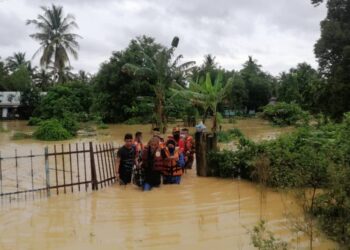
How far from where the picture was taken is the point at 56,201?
9.14 m

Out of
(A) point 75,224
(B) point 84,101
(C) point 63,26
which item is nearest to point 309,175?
(A) point 75,224

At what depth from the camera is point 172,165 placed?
10586 millimetres

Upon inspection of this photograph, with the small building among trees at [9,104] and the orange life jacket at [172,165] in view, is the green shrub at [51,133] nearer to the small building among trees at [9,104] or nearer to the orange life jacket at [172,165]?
the orange life jacket at [172,165]

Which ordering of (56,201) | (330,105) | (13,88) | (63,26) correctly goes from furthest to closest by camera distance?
(13,88)
(63,26)
(330,105)
(56,201)

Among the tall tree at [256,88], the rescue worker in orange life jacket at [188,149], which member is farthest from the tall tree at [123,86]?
the rescue worker in orange life jacket at [188,149]

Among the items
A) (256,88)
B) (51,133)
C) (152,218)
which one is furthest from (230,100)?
(152,218)

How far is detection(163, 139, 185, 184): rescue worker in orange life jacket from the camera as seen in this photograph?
1044 centimetres

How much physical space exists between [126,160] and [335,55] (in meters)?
15.9

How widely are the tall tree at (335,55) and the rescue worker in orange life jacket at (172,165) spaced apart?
12787mm

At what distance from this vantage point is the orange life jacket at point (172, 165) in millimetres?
10422

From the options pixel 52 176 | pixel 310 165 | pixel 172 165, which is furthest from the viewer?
pixel 52 176

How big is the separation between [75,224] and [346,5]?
19.9m

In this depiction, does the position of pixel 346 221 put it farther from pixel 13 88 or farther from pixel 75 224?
pixel 13 88

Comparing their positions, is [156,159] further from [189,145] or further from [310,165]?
[310,165]
